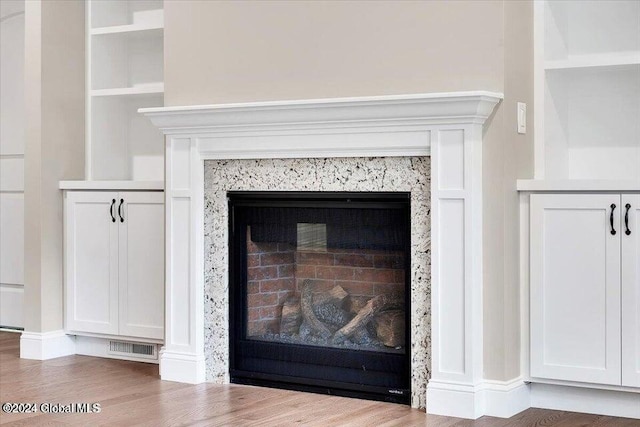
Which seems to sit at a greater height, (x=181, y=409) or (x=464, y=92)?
(x=464, y=92)

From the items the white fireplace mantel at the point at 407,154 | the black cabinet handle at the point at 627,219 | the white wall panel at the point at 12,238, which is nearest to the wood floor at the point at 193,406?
the white fireplace mantel at the point at 407,154

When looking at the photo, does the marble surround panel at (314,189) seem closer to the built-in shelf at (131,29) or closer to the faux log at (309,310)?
the faux log at (309,310)

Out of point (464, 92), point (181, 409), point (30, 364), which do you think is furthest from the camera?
point (30, 364)

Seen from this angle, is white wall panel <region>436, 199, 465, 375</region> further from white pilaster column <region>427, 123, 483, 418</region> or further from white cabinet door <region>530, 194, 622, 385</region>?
white cabinet door <region>530, 194, 622, 385</region>

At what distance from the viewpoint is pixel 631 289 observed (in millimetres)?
3609

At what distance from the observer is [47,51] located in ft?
16.5

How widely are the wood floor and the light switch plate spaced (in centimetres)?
112

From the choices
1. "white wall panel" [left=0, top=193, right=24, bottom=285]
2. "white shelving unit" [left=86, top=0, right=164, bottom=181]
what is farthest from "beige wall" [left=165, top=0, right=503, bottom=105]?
"white wall panel" [left=0, top=193, right=24, bottom=285]

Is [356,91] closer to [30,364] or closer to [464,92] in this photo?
[464,92]

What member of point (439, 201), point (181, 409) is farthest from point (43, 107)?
point (439, 201)

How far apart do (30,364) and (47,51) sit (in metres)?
1.63

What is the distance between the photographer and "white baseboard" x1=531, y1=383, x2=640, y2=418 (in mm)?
3688

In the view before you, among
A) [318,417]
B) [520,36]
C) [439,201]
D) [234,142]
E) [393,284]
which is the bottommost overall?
[318,417]

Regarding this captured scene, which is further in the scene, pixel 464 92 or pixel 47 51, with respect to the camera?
pixel 47 51
